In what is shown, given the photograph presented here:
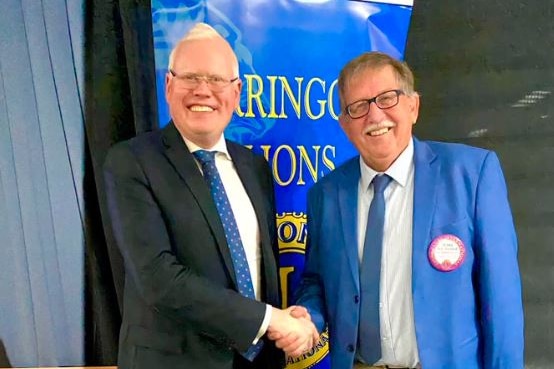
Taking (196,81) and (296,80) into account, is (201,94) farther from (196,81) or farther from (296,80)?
(296,80)

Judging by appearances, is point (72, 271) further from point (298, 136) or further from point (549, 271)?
point (549, 271)

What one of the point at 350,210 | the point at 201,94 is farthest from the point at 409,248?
the point at 201,94

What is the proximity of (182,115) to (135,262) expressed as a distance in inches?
16.0

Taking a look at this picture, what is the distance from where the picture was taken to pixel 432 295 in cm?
138

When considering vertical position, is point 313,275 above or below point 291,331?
above

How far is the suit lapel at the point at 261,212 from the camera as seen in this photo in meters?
1.52

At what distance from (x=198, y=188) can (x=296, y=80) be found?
0.60 meters

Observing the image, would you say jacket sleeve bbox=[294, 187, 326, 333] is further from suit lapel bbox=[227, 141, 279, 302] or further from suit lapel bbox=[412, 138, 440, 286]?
suit lapel bbox=[412, 138, 440, 286]

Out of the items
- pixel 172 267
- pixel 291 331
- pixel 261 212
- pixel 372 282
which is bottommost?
pixel 291 331

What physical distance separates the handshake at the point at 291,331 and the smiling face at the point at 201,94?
0.51 metres

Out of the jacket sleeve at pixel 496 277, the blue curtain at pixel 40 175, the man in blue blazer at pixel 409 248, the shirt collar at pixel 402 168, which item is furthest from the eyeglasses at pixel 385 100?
the blue curtain at pixel 40 175

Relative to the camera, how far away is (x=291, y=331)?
1433 mm

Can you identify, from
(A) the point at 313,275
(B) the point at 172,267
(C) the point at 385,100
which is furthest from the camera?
(A) the point at 313,275

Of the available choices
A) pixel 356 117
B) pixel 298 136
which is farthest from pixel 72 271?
pixel 356 117
